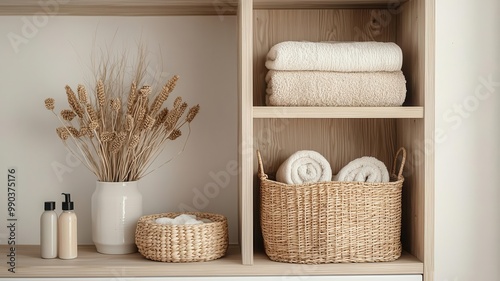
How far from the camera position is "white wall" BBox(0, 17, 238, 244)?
1.88m

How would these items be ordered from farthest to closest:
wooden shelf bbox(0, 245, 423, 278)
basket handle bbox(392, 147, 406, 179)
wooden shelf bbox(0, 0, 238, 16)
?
wooden shelf bbox(0, 0, 238, 16) → basket handle bbox(392, 147, 406, 179) → wooden shelf bbox(0, 245, 423, 278)

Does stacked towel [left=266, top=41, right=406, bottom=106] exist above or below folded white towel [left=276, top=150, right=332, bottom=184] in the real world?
above

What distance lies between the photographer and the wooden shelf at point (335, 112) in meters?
1.58

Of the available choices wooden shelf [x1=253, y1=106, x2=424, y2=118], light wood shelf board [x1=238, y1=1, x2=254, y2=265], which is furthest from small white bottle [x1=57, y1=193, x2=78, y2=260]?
wooden shelf [x1=253, y1=106, x2=424, y2=118]

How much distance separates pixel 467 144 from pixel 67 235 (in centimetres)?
117

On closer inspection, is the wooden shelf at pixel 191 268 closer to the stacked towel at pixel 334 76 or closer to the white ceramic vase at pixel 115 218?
the white ceramic vase at pixel 115 218

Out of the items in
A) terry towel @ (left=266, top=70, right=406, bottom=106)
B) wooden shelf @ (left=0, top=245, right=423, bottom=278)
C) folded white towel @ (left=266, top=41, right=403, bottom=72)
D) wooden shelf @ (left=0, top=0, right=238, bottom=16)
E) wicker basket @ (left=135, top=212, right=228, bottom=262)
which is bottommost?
wooden shelf @ (left=0, top=245, right=423, bottom=278)

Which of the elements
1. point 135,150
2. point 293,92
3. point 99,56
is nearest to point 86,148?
point 135,150

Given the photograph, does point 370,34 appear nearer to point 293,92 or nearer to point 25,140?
point 293,92

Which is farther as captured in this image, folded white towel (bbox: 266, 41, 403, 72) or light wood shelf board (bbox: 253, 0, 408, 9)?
light wood shelf board (bbox: 253, 0, 408, 9)

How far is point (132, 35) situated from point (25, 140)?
45 centimetres

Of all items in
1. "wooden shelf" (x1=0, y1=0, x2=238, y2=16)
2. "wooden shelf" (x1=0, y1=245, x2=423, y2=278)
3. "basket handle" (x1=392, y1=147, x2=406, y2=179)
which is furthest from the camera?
"wooden shelf" (x1=0, y1=0, x2=238, y2=16)

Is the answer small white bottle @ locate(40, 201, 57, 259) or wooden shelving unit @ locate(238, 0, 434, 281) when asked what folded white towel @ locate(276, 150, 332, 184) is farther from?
small white bottle @ locate(40, 201, 57, 259)

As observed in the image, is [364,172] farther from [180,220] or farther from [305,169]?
[180,220]
